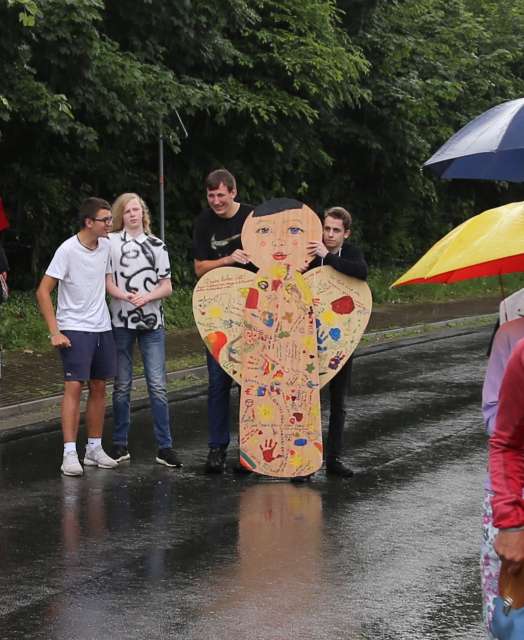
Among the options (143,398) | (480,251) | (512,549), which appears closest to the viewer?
(512,549)

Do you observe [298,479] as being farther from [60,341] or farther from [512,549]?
[512,549]

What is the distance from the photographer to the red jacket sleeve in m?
3.57

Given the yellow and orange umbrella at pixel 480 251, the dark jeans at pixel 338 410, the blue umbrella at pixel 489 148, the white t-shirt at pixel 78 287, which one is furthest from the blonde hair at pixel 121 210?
the yellow and orange umbrella at pixel 480 251

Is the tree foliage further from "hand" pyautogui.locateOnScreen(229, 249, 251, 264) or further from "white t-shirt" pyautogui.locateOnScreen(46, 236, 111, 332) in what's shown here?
"hand" pyautogui.locateOnScreen(229, 249, 251, 264)

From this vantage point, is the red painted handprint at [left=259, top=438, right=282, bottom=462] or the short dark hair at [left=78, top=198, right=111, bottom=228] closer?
the red painted handprint at [left=259, top=438, right=282, bottom=462]

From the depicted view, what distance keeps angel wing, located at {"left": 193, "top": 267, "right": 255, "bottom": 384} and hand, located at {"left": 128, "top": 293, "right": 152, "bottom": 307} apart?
0.52 metres

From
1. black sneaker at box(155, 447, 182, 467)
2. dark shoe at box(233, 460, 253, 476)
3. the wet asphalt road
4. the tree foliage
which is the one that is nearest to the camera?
the wet asphalt road

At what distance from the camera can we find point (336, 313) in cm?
847

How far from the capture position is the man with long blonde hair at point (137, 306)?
8.95 meters

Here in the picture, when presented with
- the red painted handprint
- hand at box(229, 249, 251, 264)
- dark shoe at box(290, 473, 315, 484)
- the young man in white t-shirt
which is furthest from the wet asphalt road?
hand at box(229, 249, 251, 264)

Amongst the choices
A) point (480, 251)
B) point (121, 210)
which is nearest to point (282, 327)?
point (121, 210)

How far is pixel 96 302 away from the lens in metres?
8.74

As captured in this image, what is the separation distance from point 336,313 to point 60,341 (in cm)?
182

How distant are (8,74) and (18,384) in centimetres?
441
